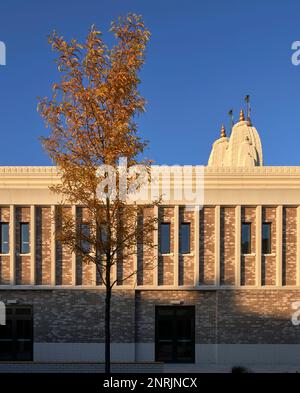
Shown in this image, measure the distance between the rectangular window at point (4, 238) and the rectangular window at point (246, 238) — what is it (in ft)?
34.0

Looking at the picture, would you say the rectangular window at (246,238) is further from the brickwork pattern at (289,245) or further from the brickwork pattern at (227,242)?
the brickwork pattern at (289,245)

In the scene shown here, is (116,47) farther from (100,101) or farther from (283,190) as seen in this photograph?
(283,190)

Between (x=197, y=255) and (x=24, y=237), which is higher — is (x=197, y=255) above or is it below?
below

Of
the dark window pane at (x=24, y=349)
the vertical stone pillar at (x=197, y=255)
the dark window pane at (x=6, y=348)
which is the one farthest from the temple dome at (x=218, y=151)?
the dark window pane at (x=6, y=348)

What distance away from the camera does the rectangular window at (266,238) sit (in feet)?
57.1

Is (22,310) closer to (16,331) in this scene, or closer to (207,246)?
(16,331)

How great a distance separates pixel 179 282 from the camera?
17.2 meters

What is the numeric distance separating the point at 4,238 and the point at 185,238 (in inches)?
313

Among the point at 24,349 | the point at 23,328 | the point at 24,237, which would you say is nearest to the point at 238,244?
the point at 24,237

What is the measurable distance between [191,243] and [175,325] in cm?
366

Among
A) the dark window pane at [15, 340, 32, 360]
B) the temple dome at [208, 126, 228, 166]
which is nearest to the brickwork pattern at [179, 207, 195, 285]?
the dark window pane at [15, 340, 32, 360]

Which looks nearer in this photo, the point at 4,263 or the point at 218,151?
the point at 4,263

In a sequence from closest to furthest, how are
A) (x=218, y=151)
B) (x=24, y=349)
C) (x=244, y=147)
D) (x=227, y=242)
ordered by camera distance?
1. (x=24, y=349)
2. (x=227, y=242)
3. (x=244, y=147)
4. (x=218, y=151)
